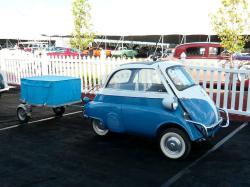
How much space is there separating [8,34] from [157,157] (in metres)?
35.0

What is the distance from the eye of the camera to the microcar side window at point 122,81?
570 centimetres

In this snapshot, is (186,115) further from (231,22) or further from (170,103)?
(231,22)

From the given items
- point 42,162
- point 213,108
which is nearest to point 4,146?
point 42,162

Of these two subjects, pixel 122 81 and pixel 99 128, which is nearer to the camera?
pixel 122 81

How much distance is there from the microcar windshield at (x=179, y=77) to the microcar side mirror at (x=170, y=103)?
1.02 ft

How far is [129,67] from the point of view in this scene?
5.73 m

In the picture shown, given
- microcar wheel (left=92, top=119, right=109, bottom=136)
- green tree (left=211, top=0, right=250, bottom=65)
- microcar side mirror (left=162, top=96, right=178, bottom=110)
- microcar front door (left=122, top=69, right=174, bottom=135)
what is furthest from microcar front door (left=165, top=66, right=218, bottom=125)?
green tree (left=211, top=0, right=250, bottom=65)

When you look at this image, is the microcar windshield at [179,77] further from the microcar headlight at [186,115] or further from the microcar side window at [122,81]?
the microcar side window at [122,81]

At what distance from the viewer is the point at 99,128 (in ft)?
21.1

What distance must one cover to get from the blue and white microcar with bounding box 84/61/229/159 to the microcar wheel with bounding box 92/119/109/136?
1.17 feet

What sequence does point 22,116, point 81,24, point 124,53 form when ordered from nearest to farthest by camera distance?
1. point 22,116
2. point 81,24
3. point 124,53

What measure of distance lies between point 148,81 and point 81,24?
1704 cm

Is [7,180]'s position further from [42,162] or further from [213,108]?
[213,108]

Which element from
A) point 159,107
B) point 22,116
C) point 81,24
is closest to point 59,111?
point 22,116
